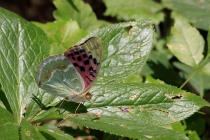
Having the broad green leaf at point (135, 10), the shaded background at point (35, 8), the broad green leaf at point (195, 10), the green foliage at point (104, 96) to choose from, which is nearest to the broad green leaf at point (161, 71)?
the broad green leaf at point (195, 10)

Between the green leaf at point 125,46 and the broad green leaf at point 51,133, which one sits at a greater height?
the green leaf at point 125,46

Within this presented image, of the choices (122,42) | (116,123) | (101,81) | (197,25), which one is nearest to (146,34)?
(122,42)

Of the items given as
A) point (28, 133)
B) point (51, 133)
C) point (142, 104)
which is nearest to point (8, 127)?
point (28, 133)

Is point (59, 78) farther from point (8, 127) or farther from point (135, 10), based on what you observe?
point (135, 10)

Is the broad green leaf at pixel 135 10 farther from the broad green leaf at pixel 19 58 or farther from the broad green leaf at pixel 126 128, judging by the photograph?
the broad green leaf at pixel 126 128

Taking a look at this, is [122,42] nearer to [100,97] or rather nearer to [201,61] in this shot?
[100,97]
